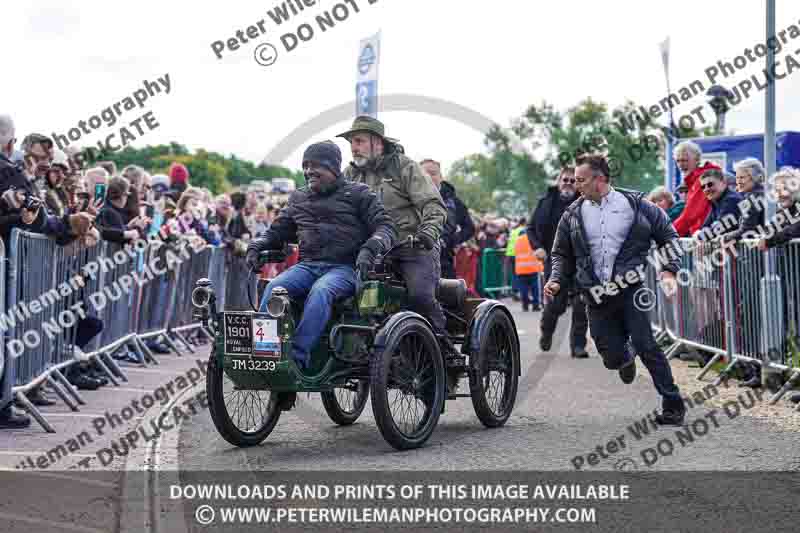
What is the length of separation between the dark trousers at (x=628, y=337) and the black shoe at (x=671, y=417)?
0.16 feet

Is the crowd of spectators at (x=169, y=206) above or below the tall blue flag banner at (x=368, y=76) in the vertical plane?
below

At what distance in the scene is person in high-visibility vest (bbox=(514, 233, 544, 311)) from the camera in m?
24.3

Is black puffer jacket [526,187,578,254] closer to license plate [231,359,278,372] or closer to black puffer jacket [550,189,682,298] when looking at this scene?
black puffer jacket [550,189,682,298]

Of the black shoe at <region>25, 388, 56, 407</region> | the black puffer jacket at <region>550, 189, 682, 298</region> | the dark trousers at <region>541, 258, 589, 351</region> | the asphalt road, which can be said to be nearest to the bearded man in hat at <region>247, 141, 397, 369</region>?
the asphalt road

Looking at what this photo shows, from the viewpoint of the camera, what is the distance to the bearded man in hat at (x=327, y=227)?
7676 mm

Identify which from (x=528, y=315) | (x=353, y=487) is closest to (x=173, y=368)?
(x=353, y=487)

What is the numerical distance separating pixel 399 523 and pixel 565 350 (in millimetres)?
9781

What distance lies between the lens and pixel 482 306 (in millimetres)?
8602

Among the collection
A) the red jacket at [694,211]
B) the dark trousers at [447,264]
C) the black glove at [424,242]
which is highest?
the red jacket at [694,211]

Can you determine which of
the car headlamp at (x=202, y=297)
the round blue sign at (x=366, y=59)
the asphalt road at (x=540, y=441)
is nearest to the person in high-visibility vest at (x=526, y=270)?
the round blue sign at (x=366, y=59)

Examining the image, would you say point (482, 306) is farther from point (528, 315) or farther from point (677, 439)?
point (528, 315)

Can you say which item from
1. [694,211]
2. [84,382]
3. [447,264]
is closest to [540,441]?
[84,382]

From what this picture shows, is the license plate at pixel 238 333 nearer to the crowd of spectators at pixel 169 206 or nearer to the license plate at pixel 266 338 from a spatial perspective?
the license plate at pixel 266 338

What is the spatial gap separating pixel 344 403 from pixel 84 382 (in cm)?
308
